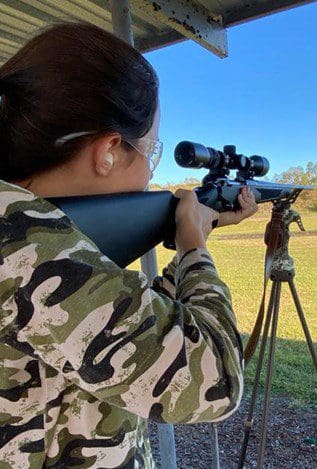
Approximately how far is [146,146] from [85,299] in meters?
0.27

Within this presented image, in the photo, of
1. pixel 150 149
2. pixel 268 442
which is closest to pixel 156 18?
pixel 150 149

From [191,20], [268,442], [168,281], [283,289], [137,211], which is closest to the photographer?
[137,211]

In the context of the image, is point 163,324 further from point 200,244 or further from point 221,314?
point 200,244

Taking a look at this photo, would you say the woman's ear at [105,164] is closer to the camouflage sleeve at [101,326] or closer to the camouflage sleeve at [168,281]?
the camouflage sleeve at [101,326]

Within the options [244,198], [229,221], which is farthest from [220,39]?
[229,221]

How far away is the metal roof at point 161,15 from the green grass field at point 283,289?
1.15 metres

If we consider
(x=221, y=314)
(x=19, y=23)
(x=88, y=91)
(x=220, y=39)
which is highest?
(x=19, y=23)

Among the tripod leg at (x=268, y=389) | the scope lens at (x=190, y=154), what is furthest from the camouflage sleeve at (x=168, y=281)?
Answer: the tripod leg at (x=268, y=389)

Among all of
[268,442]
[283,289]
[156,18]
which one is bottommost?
Answer: [283,289]

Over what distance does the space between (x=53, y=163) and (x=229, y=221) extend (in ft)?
2.15

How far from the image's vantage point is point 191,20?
1.65 meters

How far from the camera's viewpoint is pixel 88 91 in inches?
20.5

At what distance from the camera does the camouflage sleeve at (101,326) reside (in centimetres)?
44

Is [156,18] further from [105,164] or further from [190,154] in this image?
[105,164]
